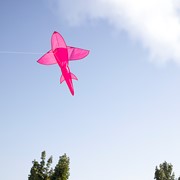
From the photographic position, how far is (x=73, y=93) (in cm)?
829

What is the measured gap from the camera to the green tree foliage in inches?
792

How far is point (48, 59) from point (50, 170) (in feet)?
45.5

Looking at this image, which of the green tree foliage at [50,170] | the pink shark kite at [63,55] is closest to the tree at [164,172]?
the green tree foliage at [50,170]

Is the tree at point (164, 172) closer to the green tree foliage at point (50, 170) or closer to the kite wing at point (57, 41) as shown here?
the green tree foliage at point (50, 170)

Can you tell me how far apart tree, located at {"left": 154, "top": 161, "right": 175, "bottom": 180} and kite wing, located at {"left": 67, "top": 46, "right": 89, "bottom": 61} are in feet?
60.7

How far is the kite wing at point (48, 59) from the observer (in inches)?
339

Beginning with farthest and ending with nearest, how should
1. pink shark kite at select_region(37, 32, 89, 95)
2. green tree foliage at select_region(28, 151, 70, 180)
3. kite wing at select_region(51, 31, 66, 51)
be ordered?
green tree foliage at select_region(28, 151, 70, 180)
pink shark kite at select_region(37, 32, 89, 95)
kite wing at select_region(51, 31, 66, 51)

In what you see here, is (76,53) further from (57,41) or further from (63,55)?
(57,41)

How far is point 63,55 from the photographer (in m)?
8.73

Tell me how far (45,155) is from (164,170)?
10.8 metres

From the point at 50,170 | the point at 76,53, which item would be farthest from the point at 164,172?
the point at 76,53

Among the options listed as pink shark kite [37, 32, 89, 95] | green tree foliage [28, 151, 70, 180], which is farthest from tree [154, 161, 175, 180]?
pink shark kite [37, 32, 89, 95]

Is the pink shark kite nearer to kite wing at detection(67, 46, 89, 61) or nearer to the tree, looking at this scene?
kite wing at detection(67, 46, 89, 61)

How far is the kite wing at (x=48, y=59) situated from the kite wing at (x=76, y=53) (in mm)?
536
